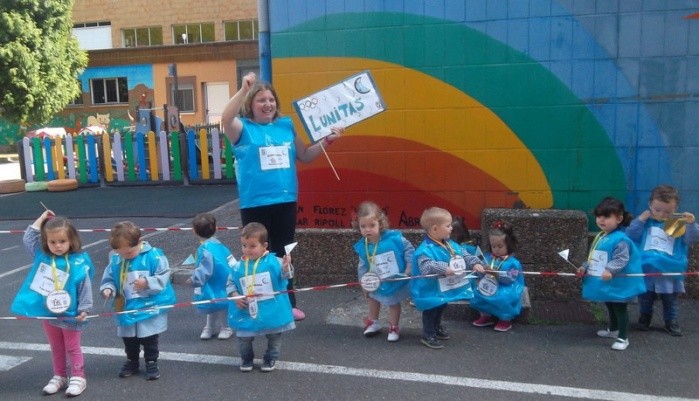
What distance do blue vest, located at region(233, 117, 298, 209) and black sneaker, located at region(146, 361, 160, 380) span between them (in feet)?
4.57

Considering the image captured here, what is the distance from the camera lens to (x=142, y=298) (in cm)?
442

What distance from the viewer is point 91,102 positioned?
107ft

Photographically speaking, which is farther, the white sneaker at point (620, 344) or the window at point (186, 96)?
the window at point (186, 96)

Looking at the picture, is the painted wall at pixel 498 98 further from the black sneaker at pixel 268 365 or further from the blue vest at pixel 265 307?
the black sneaker at pixel 268 365

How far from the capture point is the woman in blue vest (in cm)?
511

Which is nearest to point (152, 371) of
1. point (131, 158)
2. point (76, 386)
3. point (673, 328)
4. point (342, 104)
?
point (76, 386)

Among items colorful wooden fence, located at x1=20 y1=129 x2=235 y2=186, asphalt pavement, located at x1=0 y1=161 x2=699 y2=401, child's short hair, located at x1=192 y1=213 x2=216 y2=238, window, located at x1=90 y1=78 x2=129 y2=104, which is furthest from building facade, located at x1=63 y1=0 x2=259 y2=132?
asphalt pavement, located at x1=0 y1=161 x2=699 y2=401

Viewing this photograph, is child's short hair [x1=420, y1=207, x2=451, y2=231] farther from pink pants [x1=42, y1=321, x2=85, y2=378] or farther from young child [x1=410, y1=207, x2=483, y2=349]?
pink pants [x1=42, y1=321, x2=85, y2=378]

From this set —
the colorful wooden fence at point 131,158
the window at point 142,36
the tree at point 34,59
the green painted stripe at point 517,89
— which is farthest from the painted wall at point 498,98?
the window at point 142,36

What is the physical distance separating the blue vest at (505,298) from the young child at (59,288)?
2934 mm

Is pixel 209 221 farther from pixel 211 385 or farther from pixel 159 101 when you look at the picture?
pixel 159 101

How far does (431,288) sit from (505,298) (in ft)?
2.30

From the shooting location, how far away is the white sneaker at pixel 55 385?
430cm

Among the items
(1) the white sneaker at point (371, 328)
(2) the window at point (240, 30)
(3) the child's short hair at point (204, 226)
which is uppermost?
(2) the window at point (240, 30)
